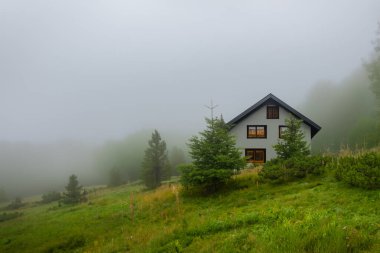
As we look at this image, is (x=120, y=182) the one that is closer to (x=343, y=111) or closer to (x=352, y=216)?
(x=352, y=216)

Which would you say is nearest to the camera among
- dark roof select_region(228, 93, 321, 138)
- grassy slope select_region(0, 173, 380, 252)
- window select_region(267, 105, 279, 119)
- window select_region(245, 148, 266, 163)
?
grassy slope select_region(0, 173, 380, 252)

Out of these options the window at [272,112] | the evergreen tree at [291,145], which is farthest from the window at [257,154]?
the evergreen tree at [291,145]

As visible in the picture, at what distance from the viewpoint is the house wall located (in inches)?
1502

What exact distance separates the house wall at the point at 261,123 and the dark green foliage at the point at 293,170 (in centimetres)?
1635

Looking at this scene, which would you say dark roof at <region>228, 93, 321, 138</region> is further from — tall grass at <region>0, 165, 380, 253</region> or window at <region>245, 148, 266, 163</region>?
tall grass at <region>0, 165, 380, 253</region>

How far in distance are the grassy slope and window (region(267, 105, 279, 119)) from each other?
15.9 meters

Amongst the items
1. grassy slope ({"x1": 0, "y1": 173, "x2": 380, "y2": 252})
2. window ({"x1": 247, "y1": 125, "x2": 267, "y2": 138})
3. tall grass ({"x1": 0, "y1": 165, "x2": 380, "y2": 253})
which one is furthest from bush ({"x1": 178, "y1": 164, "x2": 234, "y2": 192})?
window ({"x1": 247, "y1": 125, "x2": 267, "y2": 138})

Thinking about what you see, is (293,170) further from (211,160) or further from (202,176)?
(202,176)

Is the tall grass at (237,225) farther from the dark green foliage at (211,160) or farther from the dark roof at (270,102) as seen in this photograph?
the dark roof at (270,102)

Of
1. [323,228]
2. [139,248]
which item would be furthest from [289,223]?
[139,248]

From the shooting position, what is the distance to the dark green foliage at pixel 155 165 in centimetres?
6221

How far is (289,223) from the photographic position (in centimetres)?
1001

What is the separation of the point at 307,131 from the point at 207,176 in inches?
867


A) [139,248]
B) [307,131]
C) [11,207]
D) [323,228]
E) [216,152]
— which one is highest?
[307,131]
